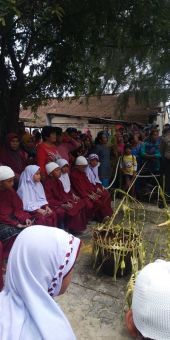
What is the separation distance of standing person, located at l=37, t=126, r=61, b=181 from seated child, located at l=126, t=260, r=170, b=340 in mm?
3724

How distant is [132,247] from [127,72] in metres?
18.3

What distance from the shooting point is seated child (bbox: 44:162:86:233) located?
5.09 m

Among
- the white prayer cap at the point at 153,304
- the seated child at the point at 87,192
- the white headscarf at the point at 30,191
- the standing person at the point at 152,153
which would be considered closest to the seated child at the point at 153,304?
the white prayer cap at the point at 153,304

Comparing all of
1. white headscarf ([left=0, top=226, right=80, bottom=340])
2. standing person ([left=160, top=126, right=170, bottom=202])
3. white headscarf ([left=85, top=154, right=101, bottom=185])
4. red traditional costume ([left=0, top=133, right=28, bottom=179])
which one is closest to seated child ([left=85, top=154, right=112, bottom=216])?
white headscarf ([left=85, top=154, right=101, bottom=185])

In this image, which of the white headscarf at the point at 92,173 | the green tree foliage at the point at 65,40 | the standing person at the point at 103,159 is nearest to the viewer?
the green tree foliage at the point at 65,40

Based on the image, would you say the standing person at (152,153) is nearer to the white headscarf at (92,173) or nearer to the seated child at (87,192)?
the white headscarf at (92,173)

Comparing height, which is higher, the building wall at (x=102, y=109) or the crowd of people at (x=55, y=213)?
the building wall at (x=102, y=109)

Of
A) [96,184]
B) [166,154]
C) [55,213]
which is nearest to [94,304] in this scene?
[55,213]

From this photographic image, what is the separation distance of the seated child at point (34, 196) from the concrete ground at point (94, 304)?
70 centimetres

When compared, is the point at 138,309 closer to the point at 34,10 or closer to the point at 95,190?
the point at 34,10

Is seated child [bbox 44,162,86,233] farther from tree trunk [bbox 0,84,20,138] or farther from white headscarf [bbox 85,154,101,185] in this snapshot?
tree trunk [bbox 0,84,20,138]

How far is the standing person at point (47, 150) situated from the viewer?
531cm

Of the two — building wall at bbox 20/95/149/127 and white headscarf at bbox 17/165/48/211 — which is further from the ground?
building wall at bbox 20/95/149/127

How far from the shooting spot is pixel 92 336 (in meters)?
2.89
